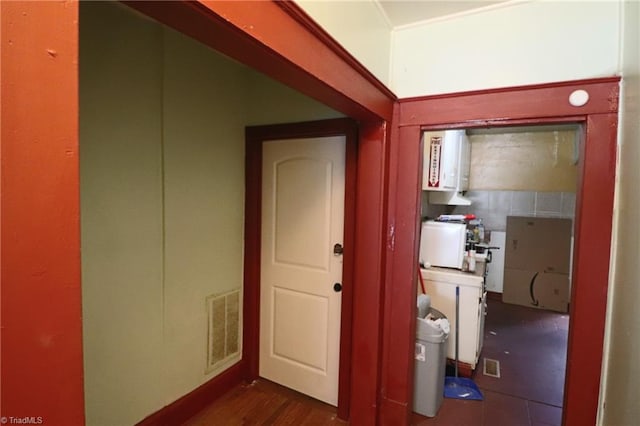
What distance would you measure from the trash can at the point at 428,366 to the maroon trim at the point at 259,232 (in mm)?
480

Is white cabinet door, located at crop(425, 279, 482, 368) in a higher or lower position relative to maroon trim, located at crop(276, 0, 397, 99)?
lower

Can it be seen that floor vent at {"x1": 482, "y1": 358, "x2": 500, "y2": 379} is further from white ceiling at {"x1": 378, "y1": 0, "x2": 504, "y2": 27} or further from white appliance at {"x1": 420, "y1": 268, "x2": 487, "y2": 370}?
white ceiling at {"x1": 378, "y1": 0, "x2": 504, "y2": 27}

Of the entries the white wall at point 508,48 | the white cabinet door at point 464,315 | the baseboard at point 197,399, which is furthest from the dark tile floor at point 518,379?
the white wall at point 508,48

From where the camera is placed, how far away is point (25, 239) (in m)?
0.53

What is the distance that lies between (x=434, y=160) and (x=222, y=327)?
214 cm

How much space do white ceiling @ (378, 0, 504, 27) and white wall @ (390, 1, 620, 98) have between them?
0.05 meters

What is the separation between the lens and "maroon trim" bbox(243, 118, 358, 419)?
2.12m

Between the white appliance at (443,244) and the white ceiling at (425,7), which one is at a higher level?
the white ceiling at (425,7)

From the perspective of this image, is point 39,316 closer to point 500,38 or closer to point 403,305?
point 403,305

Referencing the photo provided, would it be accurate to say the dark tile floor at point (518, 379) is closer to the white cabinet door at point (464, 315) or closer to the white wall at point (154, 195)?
the white cabinet door at point (464, 315)

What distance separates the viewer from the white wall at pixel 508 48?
1.52 m

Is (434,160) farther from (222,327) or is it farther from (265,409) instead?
(265,409)

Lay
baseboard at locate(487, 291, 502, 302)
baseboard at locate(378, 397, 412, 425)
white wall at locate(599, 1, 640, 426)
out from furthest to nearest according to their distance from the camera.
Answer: baseboard at locate(487, 291, 502, 302)
baseboard at locate(378, 397, 412, 425)
white wall at locate(599, 1, 640, 426)

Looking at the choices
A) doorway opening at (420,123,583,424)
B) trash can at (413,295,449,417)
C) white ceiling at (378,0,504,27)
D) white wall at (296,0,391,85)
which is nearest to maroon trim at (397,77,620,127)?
doorway opening at (420,123,583,424)
